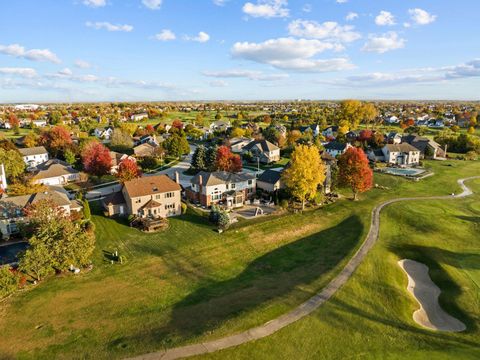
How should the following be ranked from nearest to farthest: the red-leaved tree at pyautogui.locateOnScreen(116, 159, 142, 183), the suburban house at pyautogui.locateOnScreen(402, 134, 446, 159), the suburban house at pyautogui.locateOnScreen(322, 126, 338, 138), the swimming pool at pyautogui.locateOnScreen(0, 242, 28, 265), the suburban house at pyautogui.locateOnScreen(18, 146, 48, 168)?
the swimming pool at pyautogui.locateOnScreen(0, 242, 28, 265)
the red-leaved tree at pyautogui.locateOnScreen(116, 159, 142, 183)
the suburban house at pyautogui.locateOnScreen(18, 146, 48, 168)
the suburban house at pyautogui.locateOnScreen(402, 134, 446, 159)
the suburban house at pyautogui.locateOnScreen(322, 126, 338, 138)

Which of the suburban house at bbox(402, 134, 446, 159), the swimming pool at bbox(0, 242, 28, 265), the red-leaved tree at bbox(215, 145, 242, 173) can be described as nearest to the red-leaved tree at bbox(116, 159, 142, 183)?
the red-leaved tree at bbox(215, 145, 242, 173)

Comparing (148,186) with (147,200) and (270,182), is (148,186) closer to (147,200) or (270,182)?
(147,200)

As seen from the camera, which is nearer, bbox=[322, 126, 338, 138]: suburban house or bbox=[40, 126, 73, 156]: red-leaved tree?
bbox=[40, 126, 73, 156]: red-leaved tree

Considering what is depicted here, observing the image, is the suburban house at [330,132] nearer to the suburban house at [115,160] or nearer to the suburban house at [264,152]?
the suburban house at [264,152]

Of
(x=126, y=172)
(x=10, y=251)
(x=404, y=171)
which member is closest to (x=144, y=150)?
(x=126, y=172)

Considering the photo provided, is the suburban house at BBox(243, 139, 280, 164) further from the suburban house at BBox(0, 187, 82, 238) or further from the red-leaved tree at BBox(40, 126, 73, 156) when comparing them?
the suburban house at BBox(0, 187, 82, 238)

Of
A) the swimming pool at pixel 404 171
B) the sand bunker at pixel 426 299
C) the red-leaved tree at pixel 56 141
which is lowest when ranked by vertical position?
the sand bunker at pixel 426 299

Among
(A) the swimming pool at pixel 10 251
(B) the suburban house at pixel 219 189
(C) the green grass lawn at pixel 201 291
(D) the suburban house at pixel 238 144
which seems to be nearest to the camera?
(C) the green grass lawn at pixel 201 291

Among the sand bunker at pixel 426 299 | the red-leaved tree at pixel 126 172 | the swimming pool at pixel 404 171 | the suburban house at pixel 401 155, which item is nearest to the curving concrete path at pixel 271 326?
the sand bunker at pixel 426 299

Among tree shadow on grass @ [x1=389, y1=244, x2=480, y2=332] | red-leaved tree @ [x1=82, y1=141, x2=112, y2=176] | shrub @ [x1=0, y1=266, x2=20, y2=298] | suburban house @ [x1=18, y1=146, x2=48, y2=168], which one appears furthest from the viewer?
suburban house @ [x1=18, y1=146, x2=48, y2=168]
